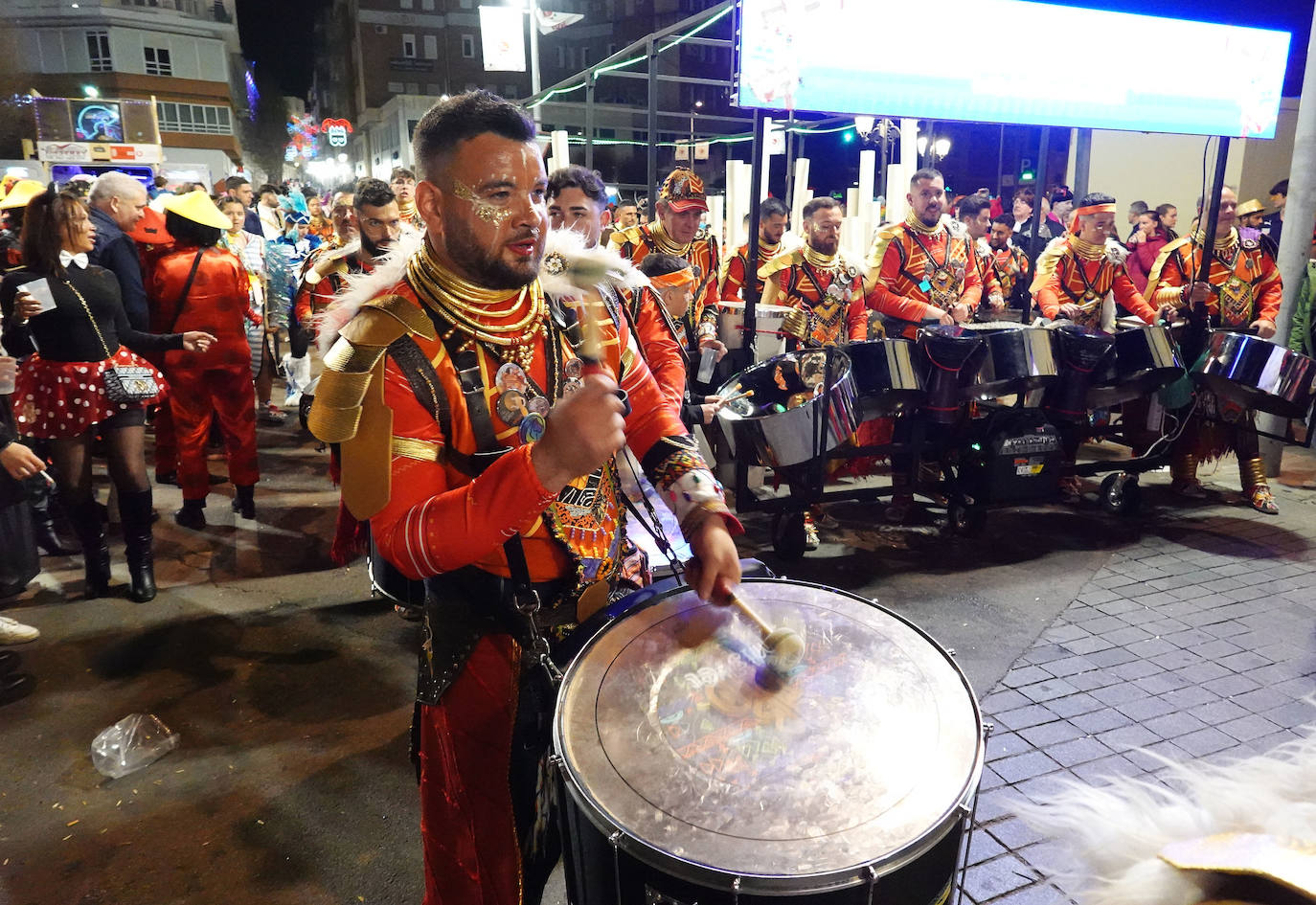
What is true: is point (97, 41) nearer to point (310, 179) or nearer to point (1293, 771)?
point (310, 179)

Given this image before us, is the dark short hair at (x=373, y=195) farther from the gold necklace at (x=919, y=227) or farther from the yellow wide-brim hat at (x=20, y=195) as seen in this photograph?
the gold necklace at (x=919, y=227)

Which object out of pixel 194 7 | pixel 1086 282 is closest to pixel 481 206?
pixel 1086 282

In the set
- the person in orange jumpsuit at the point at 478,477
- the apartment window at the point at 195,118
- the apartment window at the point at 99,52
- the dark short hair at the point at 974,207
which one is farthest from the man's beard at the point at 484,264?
the apartment window at the point at 99,52

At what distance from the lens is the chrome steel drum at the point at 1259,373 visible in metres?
5.42

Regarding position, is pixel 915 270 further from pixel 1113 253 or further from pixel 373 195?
pixel 373 195

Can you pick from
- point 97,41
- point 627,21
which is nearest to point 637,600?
point 627,21

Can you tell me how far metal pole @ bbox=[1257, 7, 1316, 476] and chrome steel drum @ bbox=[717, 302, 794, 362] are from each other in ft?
13.9

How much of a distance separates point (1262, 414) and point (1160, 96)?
2.85m

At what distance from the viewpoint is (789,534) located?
5156mm

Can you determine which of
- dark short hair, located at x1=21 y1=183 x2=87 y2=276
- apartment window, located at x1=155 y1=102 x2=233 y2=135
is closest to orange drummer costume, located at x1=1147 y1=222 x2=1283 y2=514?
dark short hair, located at x1=21 y1=183 x2=87 y2=276

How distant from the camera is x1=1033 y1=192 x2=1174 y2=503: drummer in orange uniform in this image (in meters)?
6.62

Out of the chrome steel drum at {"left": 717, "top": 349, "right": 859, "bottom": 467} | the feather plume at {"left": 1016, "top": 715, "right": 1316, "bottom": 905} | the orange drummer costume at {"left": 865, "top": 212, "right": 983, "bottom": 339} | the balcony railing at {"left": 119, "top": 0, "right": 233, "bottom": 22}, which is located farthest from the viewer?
the balcony railing at {"left": 119, "top": 0, "right": 233, "bottom": 22}

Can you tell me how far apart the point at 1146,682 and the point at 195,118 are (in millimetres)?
49668

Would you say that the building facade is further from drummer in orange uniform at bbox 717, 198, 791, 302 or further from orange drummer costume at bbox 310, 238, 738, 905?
orange drummer costume at bbox 310, 238, 738, 905
